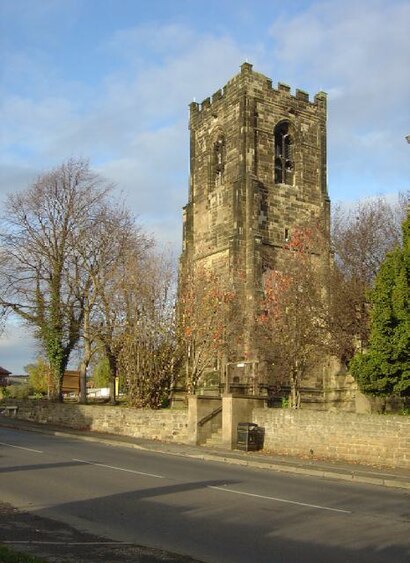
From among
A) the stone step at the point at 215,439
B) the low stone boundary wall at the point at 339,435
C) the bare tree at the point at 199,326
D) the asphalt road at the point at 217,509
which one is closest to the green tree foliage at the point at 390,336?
the low stone boundary wall at the point at 339,435

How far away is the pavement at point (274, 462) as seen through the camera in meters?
15.9

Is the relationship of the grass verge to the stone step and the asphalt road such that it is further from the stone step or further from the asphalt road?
the stone step

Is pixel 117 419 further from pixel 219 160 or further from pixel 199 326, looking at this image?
pixel 219 160

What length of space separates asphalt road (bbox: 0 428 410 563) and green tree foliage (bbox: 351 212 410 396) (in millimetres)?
4701

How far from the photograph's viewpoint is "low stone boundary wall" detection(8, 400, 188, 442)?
2545cm

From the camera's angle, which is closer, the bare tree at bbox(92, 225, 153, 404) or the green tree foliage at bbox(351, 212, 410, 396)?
the green tree foliage at bbox(351, 212, 410, 396)

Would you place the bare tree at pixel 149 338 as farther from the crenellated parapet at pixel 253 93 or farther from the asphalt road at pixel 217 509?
the crenellated parapet at pixel 253 93

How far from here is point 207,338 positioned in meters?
28.3

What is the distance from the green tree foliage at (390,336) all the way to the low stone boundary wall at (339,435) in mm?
1168

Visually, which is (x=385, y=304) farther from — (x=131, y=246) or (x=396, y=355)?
(x=131, y=246)

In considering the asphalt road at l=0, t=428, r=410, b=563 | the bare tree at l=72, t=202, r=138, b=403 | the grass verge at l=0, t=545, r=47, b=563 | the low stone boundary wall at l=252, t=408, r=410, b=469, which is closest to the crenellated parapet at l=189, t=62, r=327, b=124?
the bare tree at l=72, t=202, r=138, b=403

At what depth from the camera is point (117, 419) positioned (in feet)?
92.7

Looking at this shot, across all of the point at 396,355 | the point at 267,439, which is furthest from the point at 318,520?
the point at 267,439

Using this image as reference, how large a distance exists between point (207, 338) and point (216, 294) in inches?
103
